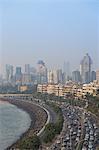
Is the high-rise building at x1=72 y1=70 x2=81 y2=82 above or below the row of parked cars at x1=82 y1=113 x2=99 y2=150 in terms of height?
above

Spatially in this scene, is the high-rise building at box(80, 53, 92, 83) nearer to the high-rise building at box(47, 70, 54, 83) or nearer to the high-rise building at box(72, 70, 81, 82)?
the high-rise building at box(72, 70, 81, 82)

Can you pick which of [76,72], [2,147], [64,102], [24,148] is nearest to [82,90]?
[64,102]

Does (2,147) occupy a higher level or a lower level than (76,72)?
lower

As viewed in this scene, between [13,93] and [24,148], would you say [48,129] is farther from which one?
[13,93]

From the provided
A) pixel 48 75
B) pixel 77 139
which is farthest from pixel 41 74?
pixel 77 139

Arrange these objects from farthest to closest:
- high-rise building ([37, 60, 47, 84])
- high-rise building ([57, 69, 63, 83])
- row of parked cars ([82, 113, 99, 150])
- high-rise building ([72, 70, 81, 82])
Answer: high-rise building ([37, 60, 47, 84]), high-rise building ([57, 69, 63, 83]), high-rise building ([72, 70, 81, 82]), row of parked cars ([82, 113, 99, 150])

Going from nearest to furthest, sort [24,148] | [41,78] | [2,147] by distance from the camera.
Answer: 1. [24,148]
2. [2,147]
3. [41,78]

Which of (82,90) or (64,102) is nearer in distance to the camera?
(64,102)

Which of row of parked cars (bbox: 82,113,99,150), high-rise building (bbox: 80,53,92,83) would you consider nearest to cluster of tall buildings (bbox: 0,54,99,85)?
high-rise building (bbox: 80,53,92,83)

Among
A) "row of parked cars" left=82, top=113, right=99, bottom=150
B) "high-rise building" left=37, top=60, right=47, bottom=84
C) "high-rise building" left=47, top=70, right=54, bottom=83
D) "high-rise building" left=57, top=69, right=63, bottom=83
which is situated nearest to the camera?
"row of parked cars" left=82, top=113, right=99, bottom=150
